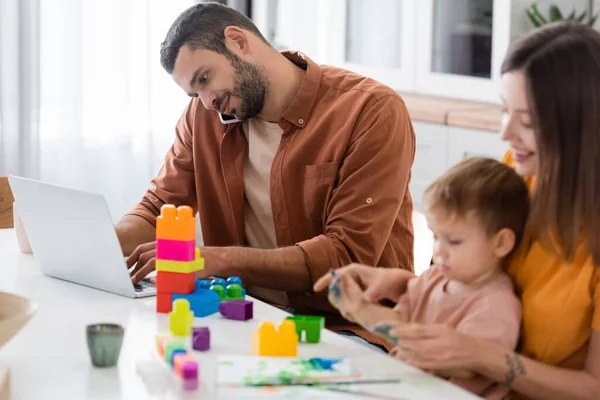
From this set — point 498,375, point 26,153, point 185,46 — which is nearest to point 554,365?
point 498,375

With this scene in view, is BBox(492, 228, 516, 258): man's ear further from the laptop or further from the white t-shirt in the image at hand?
the white t-shirt

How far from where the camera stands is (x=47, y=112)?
3.65 meters

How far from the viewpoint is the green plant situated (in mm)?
3401

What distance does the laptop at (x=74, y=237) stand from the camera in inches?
66.4

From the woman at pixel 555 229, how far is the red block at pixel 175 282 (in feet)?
1.35

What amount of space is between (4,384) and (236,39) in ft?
3.85

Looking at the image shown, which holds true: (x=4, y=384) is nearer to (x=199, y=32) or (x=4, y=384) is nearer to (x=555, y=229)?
(x=555, y=229)

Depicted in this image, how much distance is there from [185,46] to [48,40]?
1.64 meters

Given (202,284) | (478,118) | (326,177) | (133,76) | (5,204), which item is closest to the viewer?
(202,284)

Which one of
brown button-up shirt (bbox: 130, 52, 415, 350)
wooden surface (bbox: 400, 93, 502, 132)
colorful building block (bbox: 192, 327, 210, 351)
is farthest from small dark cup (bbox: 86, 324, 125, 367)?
wooden surface (bbox: 400, 93, 502, 132)

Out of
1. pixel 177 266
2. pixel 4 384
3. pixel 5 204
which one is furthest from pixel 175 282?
pixel 5 204

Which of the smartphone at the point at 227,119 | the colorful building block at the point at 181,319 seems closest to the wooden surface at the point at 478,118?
the smartphone at the point at 227,119

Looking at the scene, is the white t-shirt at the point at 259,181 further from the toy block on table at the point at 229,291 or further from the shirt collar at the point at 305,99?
the toy block on table at the point at 229,291

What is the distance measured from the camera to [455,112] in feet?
11.7
